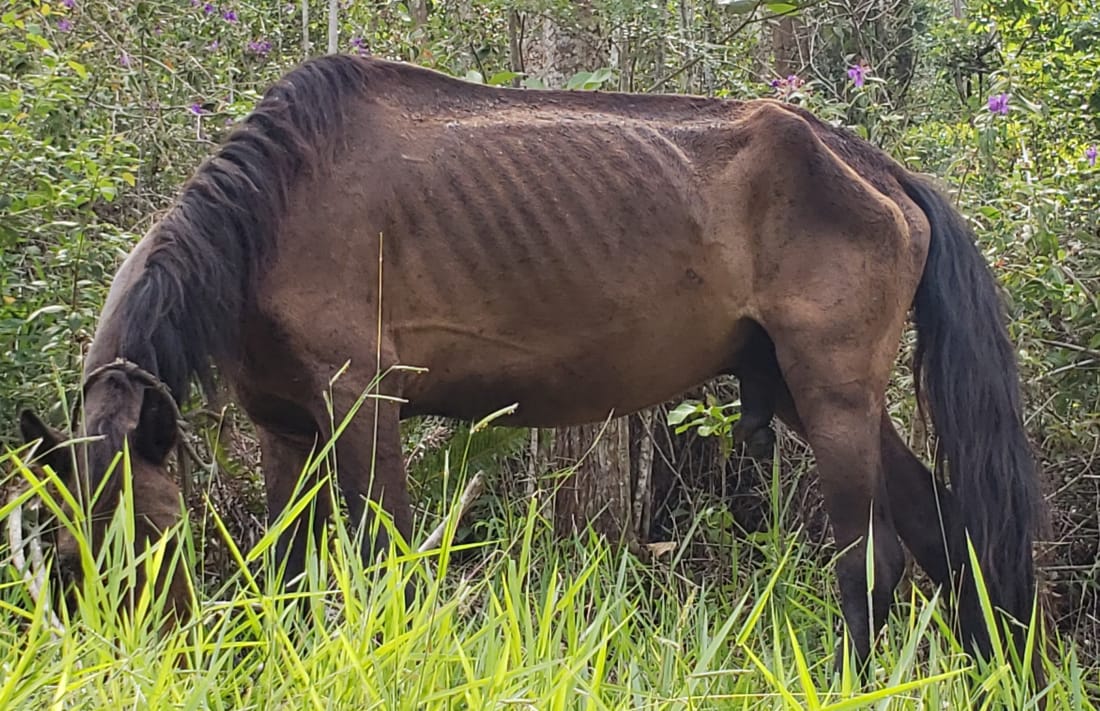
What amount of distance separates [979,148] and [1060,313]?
698mm

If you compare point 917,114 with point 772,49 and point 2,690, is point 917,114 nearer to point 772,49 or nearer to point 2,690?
point 772,49

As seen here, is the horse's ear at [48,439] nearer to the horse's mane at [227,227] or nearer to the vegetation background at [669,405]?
the horse's mane at [227,227]

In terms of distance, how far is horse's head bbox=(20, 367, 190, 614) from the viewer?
8.65ft

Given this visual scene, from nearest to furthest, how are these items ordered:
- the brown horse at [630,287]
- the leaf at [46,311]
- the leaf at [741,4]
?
the brown horse at [630,287], the leaf at [46,311], the leaf at [741,4]

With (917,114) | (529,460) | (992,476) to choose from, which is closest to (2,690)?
(992,476)

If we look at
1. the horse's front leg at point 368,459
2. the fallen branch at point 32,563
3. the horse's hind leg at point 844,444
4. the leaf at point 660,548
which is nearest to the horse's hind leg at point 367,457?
the horse's front leg at point 368,459

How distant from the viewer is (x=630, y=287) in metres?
3.98

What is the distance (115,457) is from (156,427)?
1.04ft

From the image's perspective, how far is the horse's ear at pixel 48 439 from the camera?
2.75m

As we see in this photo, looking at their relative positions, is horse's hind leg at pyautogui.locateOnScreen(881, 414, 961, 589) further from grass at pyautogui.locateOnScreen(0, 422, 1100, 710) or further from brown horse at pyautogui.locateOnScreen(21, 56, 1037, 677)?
grass at pyautogui.locateOnScreen(0, 422, 1100, 710)

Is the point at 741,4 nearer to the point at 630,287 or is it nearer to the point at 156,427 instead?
the point at 630,287

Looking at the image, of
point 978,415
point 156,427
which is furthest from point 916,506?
point 156,427

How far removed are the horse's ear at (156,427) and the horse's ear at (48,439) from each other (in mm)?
160

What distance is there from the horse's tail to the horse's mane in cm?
195
